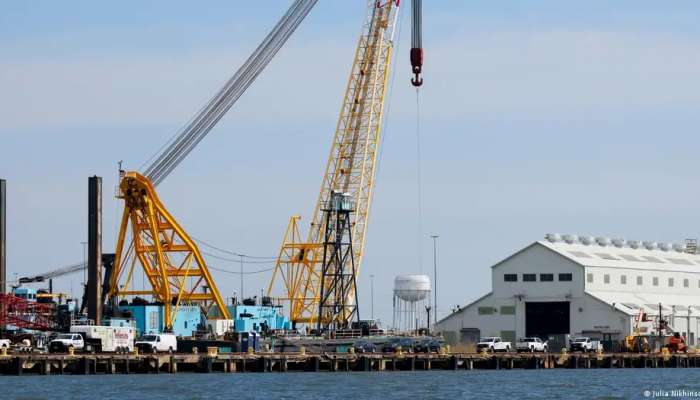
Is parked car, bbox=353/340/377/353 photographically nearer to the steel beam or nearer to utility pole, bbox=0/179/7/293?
the steel beam

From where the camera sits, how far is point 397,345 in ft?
447

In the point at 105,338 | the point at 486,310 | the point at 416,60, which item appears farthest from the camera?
the point at 486,310

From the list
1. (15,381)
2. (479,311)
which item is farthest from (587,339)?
(15,381)

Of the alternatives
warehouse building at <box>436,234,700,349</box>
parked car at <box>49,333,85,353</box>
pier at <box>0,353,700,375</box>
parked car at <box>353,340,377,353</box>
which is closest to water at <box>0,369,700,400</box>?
pier at <box>0,353,700,375</box>

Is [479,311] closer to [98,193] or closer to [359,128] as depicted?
[359,128]

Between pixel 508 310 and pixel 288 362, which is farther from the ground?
pixel 508 310

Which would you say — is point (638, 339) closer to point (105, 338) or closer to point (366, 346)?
point (366, 346)

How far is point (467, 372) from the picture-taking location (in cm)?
12438

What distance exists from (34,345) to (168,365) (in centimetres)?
1938

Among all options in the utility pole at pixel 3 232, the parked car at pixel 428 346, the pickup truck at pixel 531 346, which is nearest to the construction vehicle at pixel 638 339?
the pickup truck at pixel 531 346

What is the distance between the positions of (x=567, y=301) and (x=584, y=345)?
16247 mm

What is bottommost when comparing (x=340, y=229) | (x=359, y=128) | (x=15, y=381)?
(x=15, y=381)

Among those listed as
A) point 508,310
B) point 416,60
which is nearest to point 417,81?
point 416,60

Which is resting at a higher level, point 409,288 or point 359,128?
point 359,128
